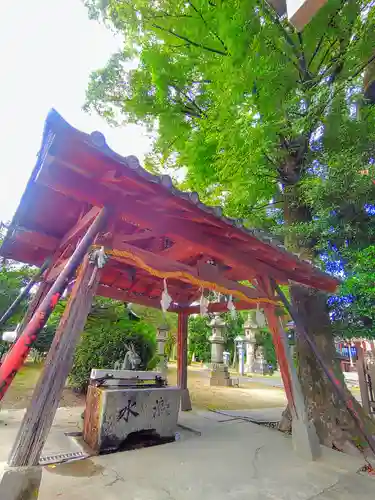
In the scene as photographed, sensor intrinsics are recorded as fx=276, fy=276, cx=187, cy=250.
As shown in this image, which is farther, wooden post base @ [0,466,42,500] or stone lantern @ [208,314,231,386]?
stone lantern @ [208,314,231,386]

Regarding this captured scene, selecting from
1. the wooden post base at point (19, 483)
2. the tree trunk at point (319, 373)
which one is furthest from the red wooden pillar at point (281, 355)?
the wooden post base at point (19, 483)

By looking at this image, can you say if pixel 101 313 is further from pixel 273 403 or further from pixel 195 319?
pixel 195 319

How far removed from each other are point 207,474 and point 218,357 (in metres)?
12.6

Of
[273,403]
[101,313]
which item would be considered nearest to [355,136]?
[101,313]

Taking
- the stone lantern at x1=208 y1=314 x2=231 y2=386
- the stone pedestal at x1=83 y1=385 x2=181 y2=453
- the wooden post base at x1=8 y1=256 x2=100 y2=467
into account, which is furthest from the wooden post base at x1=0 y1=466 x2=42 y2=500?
the stone lantern at x1=208 y1=314 x2=231 y2=386

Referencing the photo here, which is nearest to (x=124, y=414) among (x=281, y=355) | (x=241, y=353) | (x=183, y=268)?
(x=183, y=268)

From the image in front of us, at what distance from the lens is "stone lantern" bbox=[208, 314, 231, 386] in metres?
14.0

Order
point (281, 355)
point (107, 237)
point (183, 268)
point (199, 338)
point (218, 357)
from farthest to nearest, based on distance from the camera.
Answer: point (199, 338) → point (218, 357) → point (281, 355) → point (183, 268) → point (107, 237)

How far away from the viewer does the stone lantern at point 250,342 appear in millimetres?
22094

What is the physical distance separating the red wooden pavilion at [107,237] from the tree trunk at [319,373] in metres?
0.83

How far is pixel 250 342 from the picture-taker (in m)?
22.3

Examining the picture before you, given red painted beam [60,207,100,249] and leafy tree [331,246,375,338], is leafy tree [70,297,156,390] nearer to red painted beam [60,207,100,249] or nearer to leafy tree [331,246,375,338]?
red painted beam [60,207,100,249]

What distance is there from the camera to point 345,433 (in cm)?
473

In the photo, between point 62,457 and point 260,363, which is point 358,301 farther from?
point 260,363
